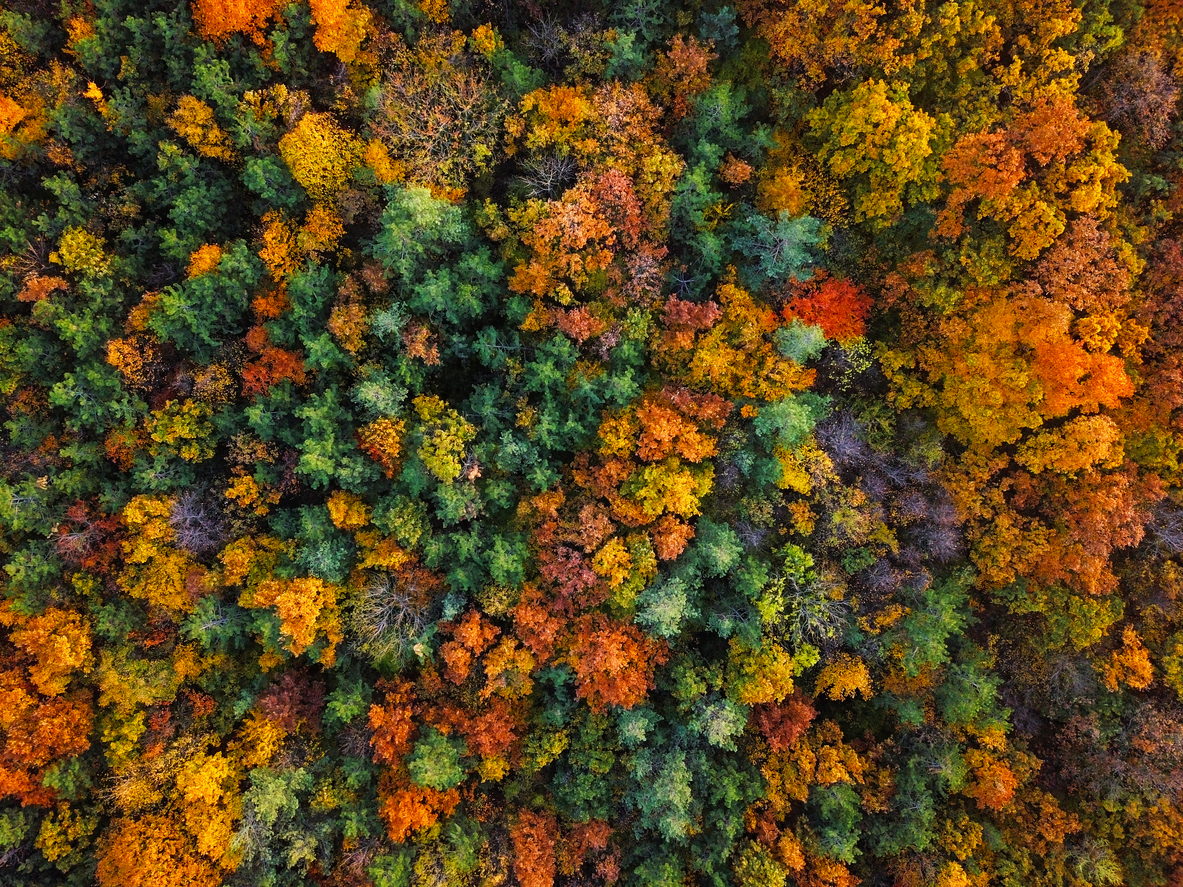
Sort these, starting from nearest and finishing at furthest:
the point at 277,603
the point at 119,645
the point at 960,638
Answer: the point at 277,603 → the point at 119,645 → the point at 960,638

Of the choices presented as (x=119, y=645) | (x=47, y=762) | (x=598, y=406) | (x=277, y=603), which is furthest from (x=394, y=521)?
(x=47, y=762)

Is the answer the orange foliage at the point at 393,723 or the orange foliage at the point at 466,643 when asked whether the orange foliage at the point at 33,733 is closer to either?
the orange foliage at the point at 393,723

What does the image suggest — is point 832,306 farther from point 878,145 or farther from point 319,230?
point 319,230

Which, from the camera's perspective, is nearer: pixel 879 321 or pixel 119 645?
pixel 119 645

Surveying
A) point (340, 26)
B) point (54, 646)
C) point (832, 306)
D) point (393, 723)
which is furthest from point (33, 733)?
point (832, 306)

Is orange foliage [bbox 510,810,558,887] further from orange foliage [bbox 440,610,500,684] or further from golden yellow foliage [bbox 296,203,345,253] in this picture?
golden yellow foliage [bbox 296,203,345,253]

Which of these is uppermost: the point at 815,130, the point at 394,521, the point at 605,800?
the point at 815,130

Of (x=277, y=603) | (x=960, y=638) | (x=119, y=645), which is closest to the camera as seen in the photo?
(x=277, y=603)

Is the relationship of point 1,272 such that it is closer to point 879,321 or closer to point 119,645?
point 119,645
